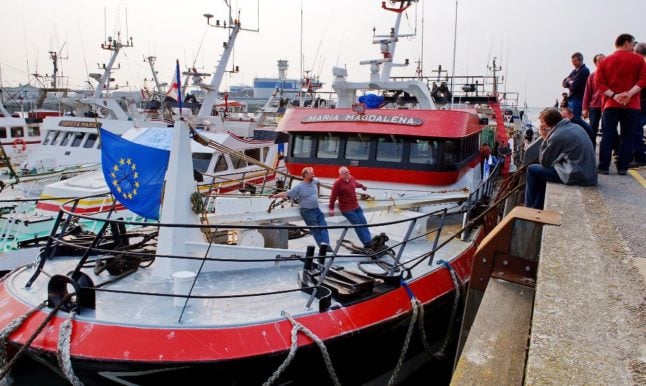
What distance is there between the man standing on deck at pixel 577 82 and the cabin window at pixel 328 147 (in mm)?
4008

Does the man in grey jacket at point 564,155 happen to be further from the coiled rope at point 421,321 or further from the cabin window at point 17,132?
the cabin window at point 17,132

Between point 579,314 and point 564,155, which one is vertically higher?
point 564,155

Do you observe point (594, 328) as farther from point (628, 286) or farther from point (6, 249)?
point (6, 249)

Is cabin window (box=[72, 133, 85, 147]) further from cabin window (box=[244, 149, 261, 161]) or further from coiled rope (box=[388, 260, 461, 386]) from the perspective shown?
coiled rope (box=[388, 260, 461, 386])

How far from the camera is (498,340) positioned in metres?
3.31

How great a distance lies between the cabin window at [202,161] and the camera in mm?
12875

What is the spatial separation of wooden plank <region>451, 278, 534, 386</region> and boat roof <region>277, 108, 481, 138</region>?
14.7 ft

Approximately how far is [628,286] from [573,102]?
6.25 metres

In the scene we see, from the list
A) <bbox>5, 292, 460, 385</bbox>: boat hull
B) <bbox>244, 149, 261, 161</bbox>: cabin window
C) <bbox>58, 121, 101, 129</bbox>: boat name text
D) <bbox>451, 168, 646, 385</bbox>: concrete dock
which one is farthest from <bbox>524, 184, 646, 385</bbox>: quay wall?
<bbox>58, 121, 101, 129</bbox>: boat name text

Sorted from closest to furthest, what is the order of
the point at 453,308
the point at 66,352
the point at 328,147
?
the point at 66,352 < the point at 453,308 < the point at 328,147

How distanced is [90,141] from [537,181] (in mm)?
17724

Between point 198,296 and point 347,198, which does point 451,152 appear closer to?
point 347,198

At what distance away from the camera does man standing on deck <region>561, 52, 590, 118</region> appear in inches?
313

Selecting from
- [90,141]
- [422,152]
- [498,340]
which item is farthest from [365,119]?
[90,141]
